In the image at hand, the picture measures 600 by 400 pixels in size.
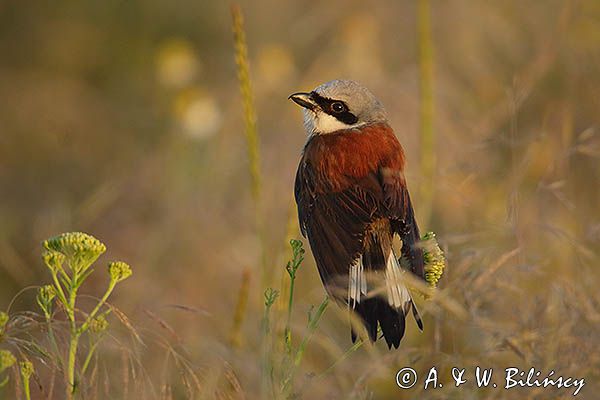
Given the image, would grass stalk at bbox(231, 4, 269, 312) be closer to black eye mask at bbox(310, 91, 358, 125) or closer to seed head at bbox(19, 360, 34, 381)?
black eye mask at bbox(310, 91, 358, 125)

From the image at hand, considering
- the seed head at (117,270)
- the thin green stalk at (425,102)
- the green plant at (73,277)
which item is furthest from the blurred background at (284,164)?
the seed head at (117,270)

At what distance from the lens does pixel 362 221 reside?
339 centimetres

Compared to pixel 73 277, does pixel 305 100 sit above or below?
above

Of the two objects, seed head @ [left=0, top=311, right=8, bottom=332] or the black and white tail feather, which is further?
the black and white tail feather

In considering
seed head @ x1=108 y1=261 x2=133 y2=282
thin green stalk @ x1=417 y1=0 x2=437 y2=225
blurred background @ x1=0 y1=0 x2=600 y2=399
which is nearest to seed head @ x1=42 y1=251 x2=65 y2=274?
seed head @ x1=108 y1=261 x2=133 y2=282

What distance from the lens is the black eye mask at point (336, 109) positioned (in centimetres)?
393

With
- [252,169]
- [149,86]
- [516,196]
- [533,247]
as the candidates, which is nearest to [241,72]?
[252,169]

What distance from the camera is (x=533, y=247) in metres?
4.74

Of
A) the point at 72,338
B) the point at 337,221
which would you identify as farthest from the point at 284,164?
the point at 72,338

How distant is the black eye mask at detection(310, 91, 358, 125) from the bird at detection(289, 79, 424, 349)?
0.04 metres

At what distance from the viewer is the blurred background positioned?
3459mm

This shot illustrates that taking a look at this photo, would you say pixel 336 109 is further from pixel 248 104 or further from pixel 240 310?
pixel 240 310

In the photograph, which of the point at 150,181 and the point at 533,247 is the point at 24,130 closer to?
the point at 150,181

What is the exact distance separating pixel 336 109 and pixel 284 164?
2423mm
